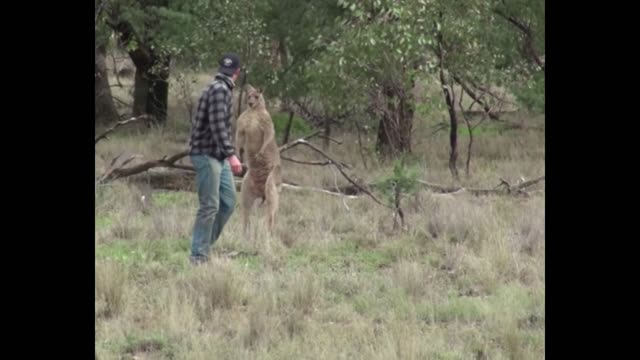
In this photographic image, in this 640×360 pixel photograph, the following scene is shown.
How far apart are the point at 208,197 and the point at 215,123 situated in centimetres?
68

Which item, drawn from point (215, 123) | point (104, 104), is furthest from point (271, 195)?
point (104, 104)

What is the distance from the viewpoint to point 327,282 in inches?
331

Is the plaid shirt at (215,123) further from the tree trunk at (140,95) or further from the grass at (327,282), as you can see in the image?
the tree trunk at (140,95)

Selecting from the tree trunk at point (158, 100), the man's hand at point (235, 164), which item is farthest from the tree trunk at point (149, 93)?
the man's hand at point (235, 164)

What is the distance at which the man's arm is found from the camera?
333 inches

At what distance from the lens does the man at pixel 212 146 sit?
8508mm

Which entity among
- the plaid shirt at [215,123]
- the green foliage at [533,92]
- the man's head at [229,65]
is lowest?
the plaid shirt at [215,123]

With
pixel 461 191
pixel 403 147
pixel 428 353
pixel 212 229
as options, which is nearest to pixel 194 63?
pixel 403 147

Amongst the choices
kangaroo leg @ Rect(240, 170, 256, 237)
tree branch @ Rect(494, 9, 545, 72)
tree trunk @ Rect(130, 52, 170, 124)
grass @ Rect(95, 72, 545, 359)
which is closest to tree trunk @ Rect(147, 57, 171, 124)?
tree trunk @ Rect(130, 52, 170, 124)

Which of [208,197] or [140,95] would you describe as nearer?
[208,197]

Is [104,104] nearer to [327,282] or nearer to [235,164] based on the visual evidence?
[235,164]
